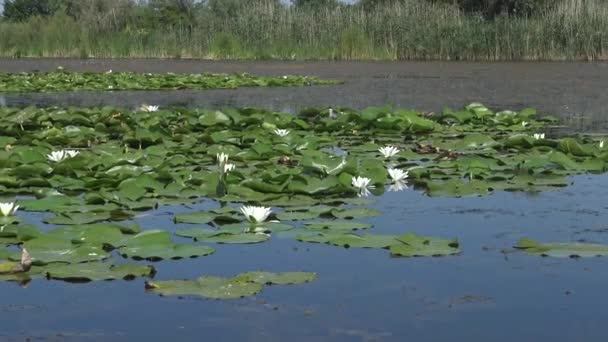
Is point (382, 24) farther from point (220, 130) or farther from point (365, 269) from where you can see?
point (365, 269)

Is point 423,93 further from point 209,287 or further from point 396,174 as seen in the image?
point 209,287

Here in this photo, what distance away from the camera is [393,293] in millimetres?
2330

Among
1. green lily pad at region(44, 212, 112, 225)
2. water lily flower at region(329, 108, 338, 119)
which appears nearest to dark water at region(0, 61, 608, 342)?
green lily pad at region(44, 212, 112, 225)

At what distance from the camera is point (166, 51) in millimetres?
20844

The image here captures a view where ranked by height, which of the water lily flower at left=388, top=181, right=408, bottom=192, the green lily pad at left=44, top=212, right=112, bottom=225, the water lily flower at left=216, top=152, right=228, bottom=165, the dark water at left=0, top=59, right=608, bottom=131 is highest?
the water lily flower at left=216, top=152, right=228, bottom=165

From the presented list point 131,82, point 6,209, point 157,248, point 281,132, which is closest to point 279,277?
point 157,248

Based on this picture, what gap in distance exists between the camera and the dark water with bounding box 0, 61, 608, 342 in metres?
2.03

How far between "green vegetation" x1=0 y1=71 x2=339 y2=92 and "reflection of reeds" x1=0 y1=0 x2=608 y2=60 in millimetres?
7229

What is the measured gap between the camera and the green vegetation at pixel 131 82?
11.0 metres

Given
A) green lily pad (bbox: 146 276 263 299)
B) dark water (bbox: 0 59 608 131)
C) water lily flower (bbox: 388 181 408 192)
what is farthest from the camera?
dark water (bbox: 0 59 608 131)

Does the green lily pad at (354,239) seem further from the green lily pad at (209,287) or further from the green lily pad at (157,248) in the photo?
the green lily pad at (209,287)

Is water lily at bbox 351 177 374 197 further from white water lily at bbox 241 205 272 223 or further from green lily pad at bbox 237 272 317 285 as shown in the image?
green lily pad at bbox 237 272 317 285

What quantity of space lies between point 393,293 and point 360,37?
1737 centimetres

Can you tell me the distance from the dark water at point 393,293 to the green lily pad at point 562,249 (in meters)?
0.04
